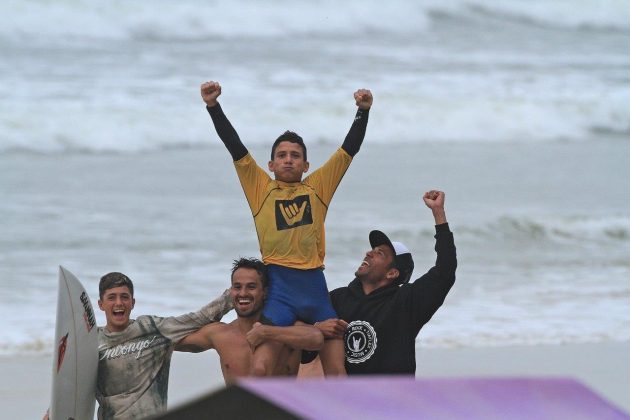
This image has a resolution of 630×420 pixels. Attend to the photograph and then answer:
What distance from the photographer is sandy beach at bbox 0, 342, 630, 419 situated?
27.6 ft

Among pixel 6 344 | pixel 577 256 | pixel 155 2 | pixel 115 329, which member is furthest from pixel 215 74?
pixel 115 329

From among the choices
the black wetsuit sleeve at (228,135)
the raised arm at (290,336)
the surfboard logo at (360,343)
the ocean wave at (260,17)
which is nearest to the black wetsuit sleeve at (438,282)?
the surfboard logo at (360,343)

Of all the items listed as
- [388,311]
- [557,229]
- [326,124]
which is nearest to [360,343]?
[388,311]

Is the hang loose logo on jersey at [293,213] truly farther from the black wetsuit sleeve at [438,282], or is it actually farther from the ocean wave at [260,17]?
the ocean wave at [260,17]

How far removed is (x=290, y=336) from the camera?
18.7ft

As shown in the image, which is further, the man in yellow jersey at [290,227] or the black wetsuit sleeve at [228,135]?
the black wetsuit sleeve at [228,135]

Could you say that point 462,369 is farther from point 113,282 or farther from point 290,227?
point 113,282

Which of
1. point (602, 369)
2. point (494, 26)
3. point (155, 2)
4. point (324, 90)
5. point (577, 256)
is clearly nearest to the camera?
point (602, 369)

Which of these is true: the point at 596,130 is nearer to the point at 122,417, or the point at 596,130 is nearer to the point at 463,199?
the point at 463,199

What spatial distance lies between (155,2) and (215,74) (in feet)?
11.9

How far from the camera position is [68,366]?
5527 mm

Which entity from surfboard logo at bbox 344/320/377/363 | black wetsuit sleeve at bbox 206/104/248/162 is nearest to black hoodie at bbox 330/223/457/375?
surfboard logo at bbox 344/320/377/363

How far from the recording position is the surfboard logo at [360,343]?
19.3 ft

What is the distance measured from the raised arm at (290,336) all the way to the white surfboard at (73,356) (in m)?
0.66
